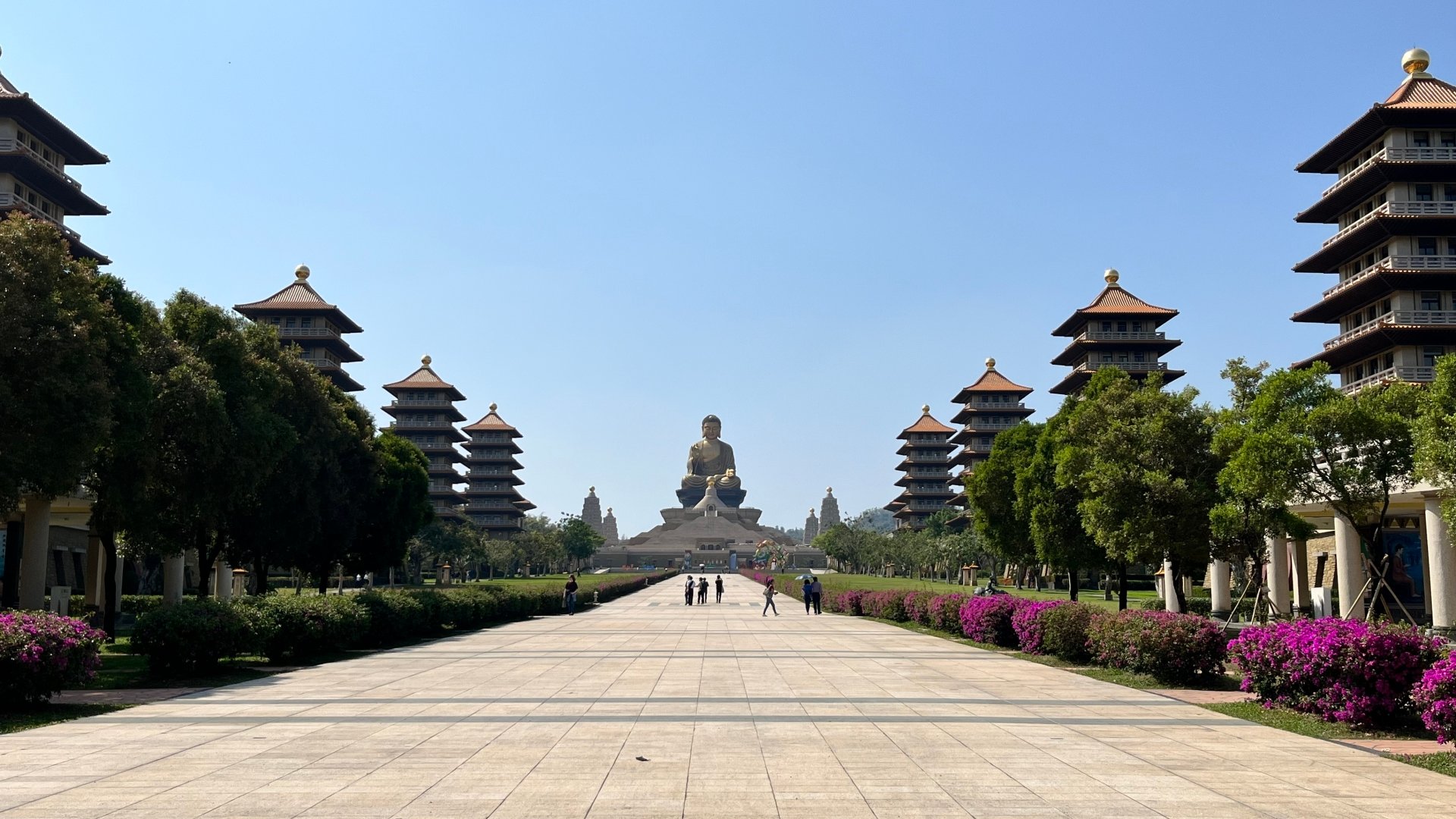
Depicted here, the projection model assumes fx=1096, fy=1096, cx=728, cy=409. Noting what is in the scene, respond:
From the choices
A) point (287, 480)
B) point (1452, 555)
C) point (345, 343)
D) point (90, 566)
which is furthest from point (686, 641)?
point (345, 343)

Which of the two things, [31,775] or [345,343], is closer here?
[31,775]

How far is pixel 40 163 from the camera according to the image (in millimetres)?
44375

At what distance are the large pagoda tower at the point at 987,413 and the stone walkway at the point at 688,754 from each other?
9038cm

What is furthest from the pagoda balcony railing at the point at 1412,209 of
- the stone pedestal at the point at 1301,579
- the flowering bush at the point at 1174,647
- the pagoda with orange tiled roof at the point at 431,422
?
the pagoda with orange tiled roof at the point at 431,422

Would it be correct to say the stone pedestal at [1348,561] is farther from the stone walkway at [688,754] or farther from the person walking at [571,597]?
the person walking at [571,597]

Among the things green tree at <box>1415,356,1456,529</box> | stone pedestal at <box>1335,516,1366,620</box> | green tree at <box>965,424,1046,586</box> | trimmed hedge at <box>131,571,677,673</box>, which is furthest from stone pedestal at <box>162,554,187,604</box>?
stone pedestal at <box>1335,516,1366,620</box>

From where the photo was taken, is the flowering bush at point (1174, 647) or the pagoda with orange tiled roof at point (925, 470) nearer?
the flowering bush at point (1174, 647)

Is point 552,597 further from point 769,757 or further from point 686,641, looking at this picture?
point 769,757

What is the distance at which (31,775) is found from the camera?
990cm

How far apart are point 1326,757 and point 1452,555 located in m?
22.5

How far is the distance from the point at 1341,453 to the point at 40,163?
47.4 m

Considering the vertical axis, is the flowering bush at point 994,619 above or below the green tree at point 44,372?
below

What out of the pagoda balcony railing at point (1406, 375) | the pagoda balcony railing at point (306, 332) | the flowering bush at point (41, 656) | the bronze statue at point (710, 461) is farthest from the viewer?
the bronze statue at point (710, 461)

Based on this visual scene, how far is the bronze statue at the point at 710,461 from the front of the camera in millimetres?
164125
